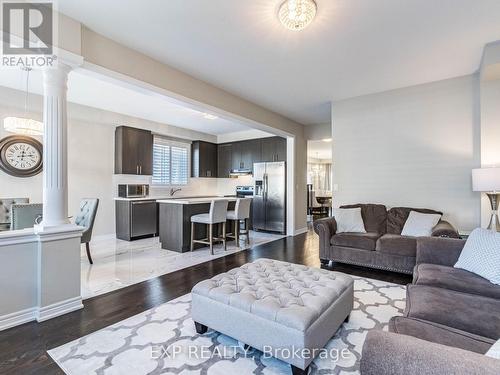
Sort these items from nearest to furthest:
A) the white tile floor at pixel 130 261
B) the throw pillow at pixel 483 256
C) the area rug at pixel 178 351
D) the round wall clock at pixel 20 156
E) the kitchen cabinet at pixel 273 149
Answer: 1. the area rug at pixel 178 351
2. the throw pillow at pixel 483 256
3. the white tile floor at pixel 130 261
4. the round wall clock at pixel 20 156
5. the kitchen cabinet at pixel 273 149

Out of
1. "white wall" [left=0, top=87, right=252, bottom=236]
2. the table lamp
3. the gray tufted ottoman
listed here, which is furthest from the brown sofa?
"white wall" [left=0, top=87, right=252, bottom=236]

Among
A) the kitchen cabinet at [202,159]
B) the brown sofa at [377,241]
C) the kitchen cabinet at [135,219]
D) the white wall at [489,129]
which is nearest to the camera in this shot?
the brown sofa at [377,241]

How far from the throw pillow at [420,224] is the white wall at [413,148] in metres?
0.54

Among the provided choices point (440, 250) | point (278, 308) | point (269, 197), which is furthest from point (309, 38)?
point (269, 197)

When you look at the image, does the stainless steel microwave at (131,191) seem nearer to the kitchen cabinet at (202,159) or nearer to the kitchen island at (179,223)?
the kitchen island at (179,223)

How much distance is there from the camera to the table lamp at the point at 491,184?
9.93 ft

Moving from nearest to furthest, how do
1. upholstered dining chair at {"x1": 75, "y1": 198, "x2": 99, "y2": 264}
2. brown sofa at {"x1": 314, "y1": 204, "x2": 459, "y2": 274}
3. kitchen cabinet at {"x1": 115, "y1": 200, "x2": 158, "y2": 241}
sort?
brown sofa at {"x1": 314, "y1": 204, "x2": 459, "y2": 274}
upholstered dining chair at {"x1": 75, "y1": 198, "x2": 99, "y2": 264}
kitchen cabinet at {"x1": 115, "y1": 200, "x2": 158, "y2": 241}

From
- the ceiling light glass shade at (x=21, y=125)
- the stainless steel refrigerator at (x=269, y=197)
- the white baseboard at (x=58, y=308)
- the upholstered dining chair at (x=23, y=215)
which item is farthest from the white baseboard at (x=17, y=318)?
the stainless steel refrigerator at (x=269, y=197)

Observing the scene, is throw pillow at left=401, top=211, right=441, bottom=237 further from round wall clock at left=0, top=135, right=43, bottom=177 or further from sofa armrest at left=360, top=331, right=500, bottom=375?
round wall clock at left=0, top=135, right=43, bottom=177

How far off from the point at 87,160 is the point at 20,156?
107 centimetres

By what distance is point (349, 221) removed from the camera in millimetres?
3971

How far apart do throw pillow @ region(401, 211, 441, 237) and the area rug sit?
149cm

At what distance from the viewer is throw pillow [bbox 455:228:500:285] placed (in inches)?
75.9

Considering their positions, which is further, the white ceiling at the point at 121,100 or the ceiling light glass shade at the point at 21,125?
the white ceiling at the point at 121,100
